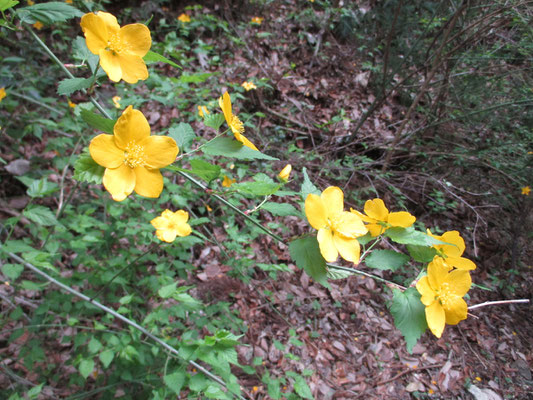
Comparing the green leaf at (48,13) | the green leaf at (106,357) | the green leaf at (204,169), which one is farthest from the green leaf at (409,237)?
the green leaf at (106,357)

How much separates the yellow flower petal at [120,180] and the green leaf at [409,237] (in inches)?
30.1

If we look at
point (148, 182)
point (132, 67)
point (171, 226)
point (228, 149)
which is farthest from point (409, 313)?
point (171, 226)

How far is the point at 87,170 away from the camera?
737mm

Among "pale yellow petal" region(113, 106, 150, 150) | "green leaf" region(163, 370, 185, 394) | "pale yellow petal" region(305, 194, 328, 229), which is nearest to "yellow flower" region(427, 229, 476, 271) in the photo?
"pale yellow petal" region(305, 194, 328, 229)

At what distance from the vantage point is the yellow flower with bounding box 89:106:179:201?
0.77 meters

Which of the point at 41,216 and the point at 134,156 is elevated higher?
the point at 134,156

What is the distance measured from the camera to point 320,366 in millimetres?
2818

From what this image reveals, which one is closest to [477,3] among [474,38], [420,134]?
[474,38]

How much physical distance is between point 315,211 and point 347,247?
14 centimetres

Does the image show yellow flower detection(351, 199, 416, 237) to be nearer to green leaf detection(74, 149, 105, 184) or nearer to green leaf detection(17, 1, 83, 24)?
green leaf detection(74, 149, 105, 184)

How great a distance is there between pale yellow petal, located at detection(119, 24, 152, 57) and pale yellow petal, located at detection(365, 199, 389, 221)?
85 centimetres

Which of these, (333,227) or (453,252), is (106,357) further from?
(453,252)

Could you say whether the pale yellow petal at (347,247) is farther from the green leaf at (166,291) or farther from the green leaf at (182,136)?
the green leaf at (166,291)

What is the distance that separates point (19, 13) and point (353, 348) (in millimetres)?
3383
